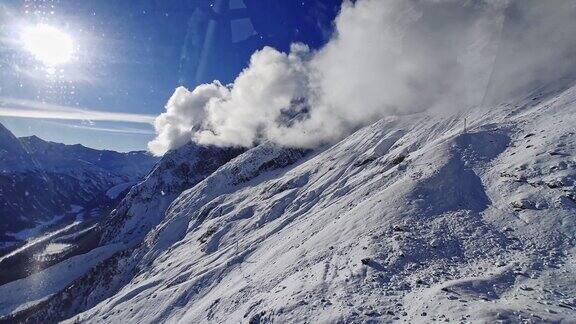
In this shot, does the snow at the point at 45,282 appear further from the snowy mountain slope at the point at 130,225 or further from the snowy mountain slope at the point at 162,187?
the snowy mountain slope at the point at 162,187

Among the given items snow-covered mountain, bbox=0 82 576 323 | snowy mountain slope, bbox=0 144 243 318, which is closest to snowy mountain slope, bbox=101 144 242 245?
snowy mountain slope, bbox=0 144 243 318

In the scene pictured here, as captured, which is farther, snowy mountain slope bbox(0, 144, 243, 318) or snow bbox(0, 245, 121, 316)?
snow bbox(0, 245, 121, 316)

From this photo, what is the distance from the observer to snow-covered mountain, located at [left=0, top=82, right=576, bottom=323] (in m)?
20.7

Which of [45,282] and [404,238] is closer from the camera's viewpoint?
[404,238]

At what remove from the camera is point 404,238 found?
28.8 metres

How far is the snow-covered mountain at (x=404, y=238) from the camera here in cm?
2069

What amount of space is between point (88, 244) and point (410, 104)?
5140 inches

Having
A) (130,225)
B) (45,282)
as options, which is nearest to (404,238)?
(45,282)

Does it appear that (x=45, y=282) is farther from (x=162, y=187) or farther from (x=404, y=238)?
(x=404, y=238)

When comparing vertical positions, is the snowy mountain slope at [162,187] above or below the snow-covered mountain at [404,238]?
above

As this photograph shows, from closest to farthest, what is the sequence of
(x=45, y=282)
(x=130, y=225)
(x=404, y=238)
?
1. (x=404, y=238)
2. (x=45, y=282)
3. (x=130, y=225)

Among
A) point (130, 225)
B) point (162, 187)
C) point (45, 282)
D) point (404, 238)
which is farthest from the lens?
point (162, 187)

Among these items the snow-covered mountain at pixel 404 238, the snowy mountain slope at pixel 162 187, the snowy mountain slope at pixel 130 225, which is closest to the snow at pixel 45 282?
the snowy mountain slope at pixel 130 225

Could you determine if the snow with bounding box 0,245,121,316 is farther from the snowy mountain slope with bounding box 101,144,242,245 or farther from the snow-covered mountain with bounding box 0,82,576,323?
the snow-covered mountain with bounding box 0,82,576,323
